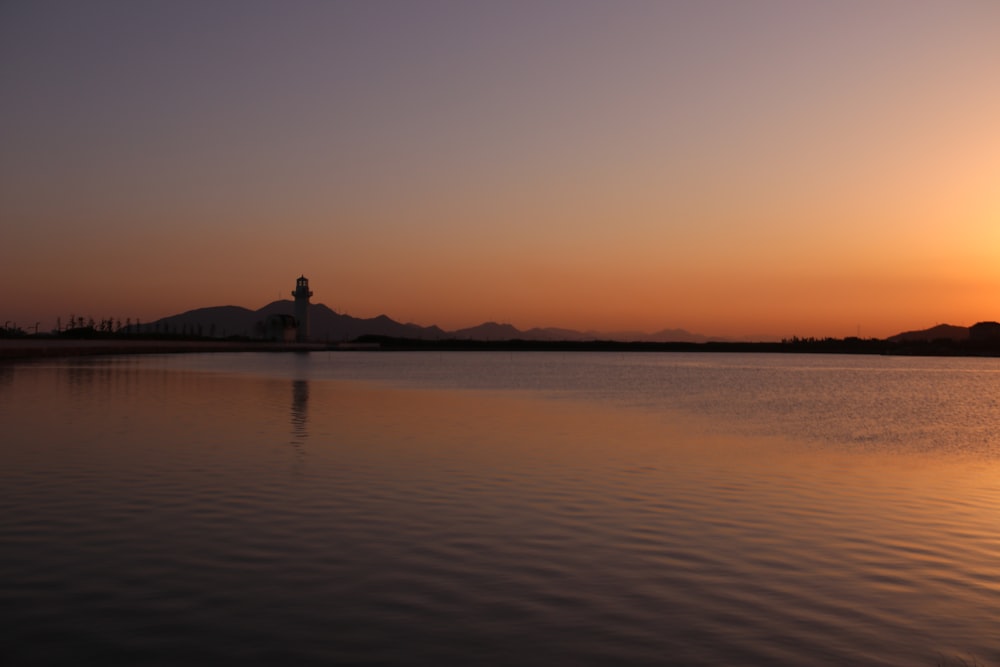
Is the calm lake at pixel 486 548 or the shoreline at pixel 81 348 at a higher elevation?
the shoreline at pixel 81 348

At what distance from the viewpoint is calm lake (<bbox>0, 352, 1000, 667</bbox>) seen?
822 centimetres

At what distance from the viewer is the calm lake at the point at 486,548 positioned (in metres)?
8.22

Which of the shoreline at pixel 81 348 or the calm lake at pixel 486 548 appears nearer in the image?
the calm lake at pixel 486 548

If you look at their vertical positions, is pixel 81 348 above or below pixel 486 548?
above

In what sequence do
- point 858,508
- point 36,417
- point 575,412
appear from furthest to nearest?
point 575,412, point 36,417, point 858,508

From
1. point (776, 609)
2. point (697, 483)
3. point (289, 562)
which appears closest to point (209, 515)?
point (289, 562)

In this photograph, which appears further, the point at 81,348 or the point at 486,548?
the point at 81,348

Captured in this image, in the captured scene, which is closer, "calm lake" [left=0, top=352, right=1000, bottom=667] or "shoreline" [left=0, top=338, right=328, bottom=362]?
"calm lake" [left=0, top=352, right=1000, bottom=667]

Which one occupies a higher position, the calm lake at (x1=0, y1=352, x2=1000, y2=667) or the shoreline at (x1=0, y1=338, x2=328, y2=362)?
the shoreline at (x1=0, y1=338, x2=328, y2=362)

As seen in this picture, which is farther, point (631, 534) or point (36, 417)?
point (36, 417)

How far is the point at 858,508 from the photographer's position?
1634cm

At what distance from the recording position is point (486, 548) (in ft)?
40.1

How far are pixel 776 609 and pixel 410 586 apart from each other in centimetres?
429

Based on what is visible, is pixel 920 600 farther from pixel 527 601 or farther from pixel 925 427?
pixel 925 427
